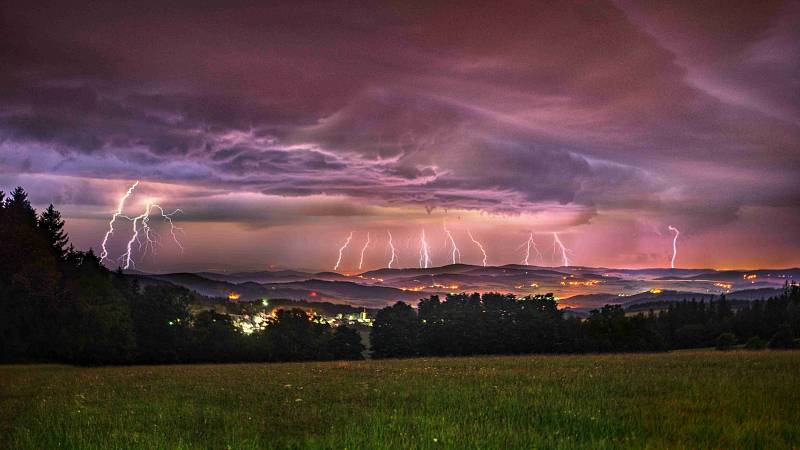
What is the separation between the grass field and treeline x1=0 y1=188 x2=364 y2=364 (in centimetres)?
4199

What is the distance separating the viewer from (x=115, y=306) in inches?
2625

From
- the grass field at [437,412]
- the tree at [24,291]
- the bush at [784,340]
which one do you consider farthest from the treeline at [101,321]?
the bush at [784,340]

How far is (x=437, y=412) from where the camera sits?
14422 mm

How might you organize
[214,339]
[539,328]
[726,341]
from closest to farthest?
[726,341], [214,339], [539,328]

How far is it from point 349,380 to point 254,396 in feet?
16.6

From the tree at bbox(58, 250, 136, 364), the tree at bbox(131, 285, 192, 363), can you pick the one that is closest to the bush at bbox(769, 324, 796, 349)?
the tree at bbox(131, 285, 192, 363)

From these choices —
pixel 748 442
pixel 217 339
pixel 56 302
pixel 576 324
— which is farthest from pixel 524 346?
pixel 748 442

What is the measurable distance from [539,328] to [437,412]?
66.3 meters

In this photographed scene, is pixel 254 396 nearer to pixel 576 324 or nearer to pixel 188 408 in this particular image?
pixel 188 408

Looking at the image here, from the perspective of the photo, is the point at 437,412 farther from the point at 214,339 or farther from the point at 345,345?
the point at 345,345

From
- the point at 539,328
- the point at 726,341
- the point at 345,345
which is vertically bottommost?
the point at 345,345

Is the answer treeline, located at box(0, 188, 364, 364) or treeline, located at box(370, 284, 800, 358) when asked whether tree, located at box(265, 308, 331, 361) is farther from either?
treeline, located at box(370, 284, 800, 358)

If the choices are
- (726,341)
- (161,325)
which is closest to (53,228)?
(161,325)

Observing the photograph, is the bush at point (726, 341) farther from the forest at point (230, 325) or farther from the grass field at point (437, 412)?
the grass field at point (437, 412)
